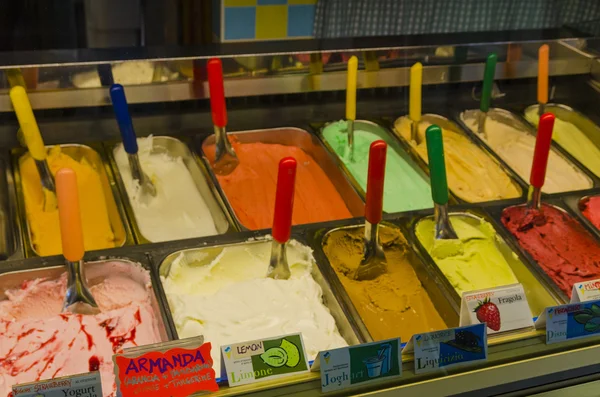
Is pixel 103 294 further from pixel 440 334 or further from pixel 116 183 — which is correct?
pixel 440 334

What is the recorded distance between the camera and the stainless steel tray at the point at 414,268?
1.72 metres

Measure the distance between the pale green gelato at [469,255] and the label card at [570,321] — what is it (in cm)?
45

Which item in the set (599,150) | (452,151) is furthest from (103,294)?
(599,150)

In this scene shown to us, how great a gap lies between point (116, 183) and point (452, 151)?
1.20 m

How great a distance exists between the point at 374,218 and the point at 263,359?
25.3 inches

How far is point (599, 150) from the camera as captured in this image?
265 centimetres

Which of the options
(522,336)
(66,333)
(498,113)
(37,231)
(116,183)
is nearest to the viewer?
(522,336)

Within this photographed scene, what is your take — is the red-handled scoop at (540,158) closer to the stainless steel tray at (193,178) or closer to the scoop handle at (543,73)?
the scoop handle at (543,73)

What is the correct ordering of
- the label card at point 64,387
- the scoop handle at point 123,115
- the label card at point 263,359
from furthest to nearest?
the scoop handle at point 123,115 → the label card at point 263,359 → the label card at point 64,387

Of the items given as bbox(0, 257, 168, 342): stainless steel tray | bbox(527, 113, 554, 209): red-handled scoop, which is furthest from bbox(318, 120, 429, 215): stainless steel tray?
bbox(0, 257, 168, 342): stainless steel tray

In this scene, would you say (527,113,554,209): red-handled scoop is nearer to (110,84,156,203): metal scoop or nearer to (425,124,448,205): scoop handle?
(425,124,448,205): scoop handle

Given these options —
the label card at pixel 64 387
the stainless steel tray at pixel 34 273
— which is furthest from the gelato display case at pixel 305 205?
the label card at pixel 64 387

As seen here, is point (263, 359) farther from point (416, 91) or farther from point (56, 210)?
point (416, 91)

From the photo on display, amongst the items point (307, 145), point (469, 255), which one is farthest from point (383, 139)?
point (469, 255)
